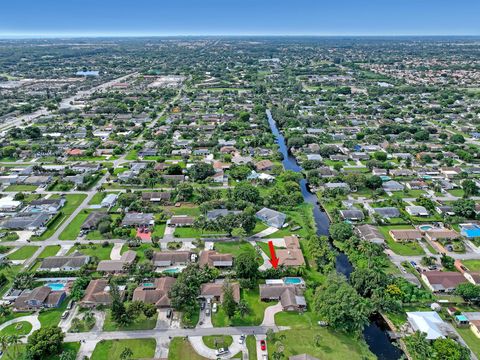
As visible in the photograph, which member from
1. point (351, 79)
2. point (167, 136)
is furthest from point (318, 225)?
point (351, 79)

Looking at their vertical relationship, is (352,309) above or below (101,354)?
above

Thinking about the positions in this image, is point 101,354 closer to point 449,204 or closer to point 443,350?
point 443,350

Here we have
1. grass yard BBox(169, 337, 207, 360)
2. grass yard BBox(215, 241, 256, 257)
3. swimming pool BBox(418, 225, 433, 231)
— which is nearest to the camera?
grass yard BBox(169, 337, 207, 360)

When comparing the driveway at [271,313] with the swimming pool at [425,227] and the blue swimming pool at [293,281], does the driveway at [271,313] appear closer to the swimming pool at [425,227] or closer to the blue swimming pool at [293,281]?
the blue swimming pool at [293,281]

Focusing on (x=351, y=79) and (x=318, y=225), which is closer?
(x=318, y=225)

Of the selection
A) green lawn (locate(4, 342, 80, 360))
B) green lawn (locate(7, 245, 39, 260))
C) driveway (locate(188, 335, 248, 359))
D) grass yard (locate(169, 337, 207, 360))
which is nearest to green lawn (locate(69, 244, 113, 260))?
green lawn (locate(7, 245, 39, 260))

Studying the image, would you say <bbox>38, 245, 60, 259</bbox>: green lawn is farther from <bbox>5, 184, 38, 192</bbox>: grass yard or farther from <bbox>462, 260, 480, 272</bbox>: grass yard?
<bbox>462, 260, 480, 272</bbox>: grass yard

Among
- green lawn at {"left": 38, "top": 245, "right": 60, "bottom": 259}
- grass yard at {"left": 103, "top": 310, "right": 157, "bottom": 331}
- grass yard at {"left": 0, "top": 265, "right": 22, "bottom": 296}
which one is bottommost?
green lawn at {"left": 38, "top": 245, "right": 60, "bottom": 259}
